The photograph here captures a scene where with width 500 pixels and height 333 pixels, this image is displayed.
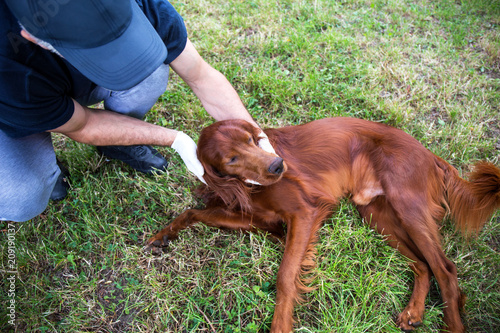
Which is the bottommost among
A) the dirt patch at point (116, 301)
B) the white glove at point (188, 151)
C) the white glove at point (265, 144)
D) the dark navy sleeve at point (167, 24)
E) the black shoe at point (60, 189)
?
the dirt patch at point (116, 301)

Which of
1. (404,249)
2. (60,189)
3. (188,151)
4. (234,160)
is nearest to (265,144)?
(234,160)

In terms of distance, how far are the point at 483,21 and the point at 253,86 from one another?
3.07 meters

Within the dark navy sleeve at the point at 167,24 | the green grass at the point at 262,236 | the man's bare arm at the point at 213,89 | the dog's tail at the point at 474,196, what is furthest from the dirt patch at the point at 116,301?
the dog's tail at the point at 474,196

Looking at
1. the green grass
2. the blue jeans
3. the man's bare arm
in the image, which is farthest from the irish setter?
the blue jeans

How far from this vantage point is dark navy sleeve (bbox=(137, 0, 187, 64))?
2410mm

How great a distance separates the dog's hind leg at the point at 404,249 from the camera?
2123mm

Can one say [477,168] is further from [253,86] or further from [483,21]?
[483,21]

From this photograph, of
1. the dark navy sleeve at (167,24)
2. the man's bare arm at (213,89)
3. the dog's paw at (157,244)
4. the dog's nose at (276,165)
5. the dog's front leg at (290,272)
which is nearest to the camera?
the dog's front leg at (290,272)

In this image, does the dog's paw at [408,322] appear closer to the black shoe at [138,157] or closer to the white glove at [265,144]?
the white glove at [265,144]

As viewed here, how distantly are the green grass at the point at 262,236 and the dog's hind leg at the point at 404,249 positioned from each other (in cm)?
7

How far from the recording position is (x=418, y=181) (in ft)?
7.75

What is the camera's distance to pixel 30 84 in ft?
6.15

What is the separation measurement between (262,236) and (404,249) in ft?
3.48

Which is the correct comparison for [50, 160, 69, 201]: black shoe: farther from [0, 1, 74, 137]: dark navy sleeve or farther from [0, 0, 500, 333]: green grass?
[0, 1, 74, 137]: dark navy sleeve
